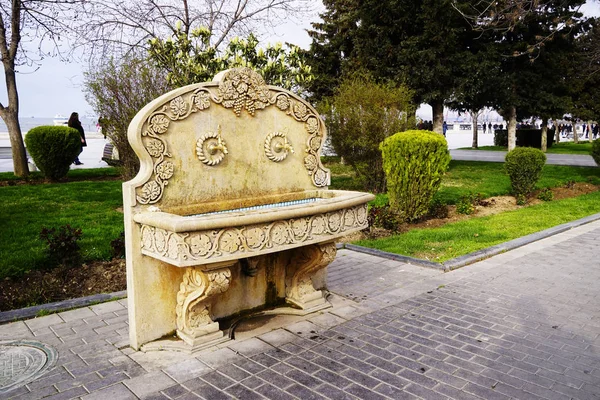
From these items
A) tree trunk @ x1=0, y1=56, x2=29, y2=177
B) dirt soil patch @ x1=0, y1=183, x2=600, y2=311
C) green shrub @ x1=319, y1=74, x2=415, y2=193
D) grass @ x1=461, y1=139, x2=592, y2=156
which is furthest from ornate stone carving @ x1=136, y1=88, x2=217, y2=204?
grass @ x1=461, y1=139, x2=592, y2=156

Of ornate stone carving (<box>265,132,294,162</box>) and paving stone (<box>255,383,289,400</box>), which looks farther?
ornate stone carving (<box>265,132,294,162</box>)

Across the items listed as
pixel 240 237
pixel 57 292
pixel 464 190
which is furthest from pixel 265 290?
pixel 464 190

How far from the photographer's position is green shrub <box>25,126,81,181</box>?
517 inches

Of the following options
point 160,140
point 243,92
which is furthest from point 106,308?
point 243,92

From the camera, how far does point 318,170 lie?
577 centimetres

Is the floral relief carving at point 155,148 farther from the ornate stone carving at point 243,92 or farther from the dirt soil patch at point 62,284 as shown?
the dirt soil patch at point 62,284

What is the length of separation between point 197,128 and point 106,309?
2457 millimetres

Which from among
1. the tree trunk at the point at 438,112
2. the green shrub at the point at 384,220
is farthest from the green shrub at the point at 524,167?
the tree trunk at the point at 438,112

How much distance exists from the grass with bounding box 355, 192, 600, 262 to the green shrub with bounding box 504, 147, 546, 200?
28.3 inches

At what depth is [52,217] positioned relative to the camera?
30.2 feet

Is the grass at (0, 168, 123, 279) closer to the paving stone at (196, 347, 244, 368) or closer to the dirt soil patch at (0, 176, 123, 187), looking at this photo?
the dirt soil patch at (0, 176, 123, 187)

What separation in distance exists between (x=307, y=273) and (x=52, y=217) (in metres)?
6.24

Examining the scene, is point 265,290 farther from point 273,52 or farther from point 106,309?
point 273,52

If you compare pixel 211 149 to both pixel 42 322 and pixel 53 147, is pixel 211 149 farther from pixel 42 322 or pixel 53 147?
pixel 53 147
